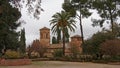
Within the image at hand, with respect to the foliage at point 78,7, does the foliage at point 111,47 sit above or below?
below

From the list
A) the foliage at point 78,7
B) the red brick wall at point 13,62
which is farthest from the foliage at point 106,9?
the red brick wall at point 13,62

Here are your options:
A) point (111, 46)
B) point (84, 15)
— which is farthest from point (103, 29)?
point (111, 46)

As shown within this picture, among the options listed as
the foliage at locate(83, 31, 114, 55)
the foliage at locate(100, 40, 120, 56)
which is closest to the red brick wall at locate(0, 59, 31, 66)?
the foliage at locate(100, 40, 120, 56)

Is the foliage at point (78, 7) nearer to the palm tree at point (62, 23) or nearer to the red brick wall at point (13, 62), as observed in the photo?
the palm tree at point (62, 23)

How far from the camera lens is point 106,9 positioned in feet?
217

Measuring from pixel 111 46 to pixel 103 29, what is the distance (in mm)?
14169

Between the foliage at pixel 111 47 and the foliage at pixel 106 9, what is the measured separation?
9836mm

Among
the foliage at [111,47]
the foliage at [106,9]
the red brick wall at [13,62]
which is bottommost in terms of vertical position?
the red brick wall at [13,62]

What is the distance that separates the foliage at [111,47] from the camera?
186ft

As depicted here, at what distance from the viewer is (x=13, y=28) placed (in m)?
60.8

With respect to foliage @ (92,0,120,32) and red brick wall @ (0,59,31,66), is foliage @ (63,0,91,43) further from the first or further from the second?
red brick wall @ (0,59,31,66)

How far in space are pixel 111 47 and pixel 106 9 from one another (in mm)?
11661

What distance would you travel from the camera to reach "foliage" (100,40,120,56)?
2238 inches

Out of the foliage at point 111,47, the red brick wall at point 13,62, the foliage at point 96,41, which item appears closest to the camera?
the red brick wall at point 13,62
